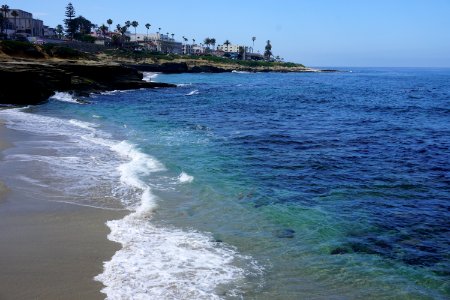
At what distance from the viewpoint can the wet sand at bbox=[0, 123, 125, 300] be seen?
7.12m

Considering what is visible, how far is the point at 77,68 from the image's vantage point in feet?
166

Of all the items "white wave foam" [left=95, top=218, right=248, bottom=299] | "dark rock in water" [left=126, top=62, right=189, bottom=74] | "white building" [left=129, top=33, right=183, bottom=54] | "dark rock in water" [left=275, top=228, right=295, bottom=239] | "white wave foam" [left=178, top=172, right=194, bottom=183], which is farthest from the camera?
"white building" [left=129, top=33, right=183, bottom=54]

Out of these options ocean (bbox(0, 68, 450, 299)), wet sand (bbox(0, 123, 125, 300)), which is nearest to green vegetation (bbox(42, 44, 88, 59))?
ocean (bbox(0, 68, 450, 299))

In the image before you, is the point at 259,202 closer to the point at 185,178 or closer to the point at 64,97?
the point at 185,178

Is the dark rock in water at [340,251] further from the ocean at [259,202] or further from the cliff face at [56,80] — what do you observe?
the cliff face at [56,80]

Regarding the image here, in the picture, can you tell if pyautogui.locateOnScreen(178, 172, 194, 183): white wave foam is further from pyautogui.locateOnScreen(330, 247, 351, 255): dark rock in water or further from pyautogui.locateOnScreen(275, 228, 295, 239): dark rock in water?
pyautogui.locateOnScreen(330, 247, 351, 255): dark rock in water

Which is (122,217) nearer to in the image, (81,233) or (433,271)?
(81,233)

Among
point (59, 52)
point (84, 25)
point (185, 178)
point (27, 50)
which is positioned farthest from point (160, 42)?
point (185, 178)

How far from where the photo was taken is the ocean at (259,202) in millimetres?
7934

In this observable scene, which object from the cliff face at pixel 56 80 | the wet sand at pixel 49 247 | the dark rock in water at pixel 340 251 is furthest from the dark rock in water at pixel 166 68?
the dark rock in water at pixel 340 251

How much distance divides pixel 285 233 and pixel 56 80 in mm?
39898

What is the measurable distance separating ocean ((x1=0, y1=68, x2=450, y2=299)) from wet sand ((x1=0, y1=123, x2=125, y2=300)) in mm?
393

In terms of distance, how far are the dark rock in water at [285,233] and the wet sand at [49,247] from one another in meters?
3.63

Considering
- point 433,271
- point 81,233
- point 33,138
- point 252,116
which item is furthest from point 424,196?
point 252,116
